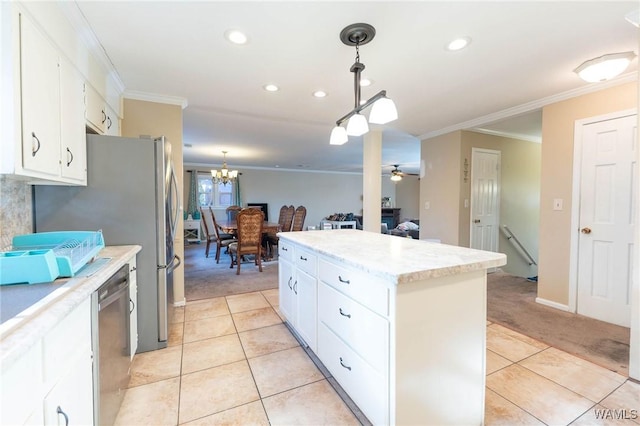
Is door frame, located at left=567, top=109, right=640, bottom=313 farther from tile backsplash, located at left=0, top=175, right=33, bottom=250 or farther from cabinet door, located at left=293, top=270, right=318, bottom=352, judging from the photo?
tile backsplash, located at left=0, top=175, right=33, bottom=250

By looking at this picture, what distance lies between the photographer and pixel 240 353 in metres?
2.13

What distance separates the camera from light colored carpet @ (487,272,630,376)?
81.6 inches

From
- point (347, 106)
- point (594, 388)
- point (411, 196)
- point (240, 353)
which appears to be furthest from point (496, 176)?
point (411, 196)

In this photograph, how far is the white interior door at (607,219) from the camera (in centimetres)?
253

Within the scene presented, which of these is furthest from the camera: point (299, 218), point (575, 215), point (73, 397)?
point (299, 218)

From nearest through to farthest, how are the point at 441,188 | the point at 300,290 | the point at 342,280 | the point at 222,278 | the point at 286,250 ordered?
the point at 342,280
the point at 300,290
the point at 286,250
the point at 222,278
the point at 441,188

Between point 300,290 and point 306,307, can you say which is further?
point 300,290

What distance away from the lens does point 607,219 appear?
2.65 m

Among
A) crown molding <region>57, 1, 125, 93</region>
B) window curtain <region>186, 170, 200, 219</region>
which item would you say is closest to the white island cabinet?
crown molding <region>57, 1, 125, 93</region>

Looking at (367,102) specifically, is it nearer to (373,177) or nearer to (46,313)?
(46,313)

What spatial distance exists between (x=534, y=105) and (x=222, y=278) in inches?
185

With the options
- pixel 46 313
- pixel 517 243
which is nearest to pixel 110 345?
pixel 46 313

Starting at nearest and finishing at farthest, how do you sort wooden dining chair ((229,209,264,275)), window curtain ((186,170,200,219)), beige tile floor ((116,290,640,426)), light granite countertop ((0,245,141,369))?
light granite countertop ((0,245,141,369)) < beige tile floor ((116,290,640,426)) < wooden dining chair ((229,209,264,275)) < window curtain ((186,170,200,219))

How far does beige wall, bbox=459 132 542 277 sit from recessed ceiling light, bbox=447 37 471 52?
9.31ft
